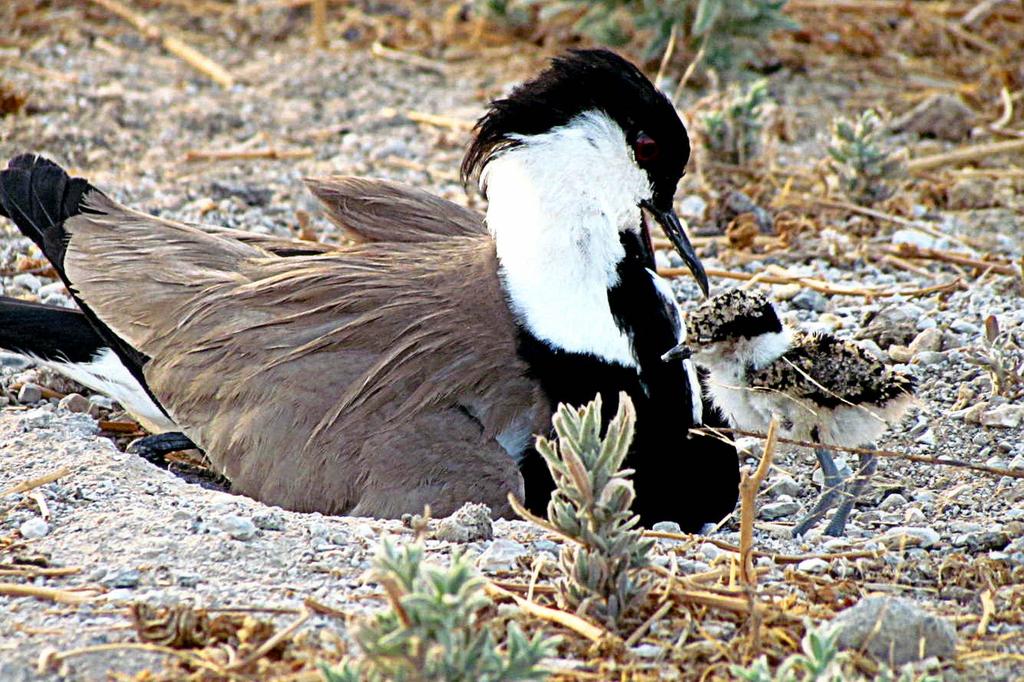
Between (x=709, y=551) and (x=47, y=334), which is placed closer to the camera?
(x=709, y=551)

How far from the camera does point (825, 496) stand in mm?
4348

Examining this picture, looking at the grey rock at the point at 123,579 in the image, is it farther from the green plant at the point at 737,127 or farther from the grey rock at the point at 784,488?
the green plant at the point at 737,127

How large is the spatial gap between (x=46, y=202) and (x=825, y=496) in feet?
9.48

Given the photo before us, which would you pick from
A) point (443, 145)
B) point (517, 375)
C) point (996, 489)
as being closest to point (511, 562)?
point (517, 375)

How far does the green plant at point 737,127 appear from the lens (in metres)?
6.89

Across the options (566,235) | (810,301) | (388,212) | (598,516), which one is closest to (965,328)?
(810,301)

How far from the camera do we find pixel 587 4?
8141 millimetres

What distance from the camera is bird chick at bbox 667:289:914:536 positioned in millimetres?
4266

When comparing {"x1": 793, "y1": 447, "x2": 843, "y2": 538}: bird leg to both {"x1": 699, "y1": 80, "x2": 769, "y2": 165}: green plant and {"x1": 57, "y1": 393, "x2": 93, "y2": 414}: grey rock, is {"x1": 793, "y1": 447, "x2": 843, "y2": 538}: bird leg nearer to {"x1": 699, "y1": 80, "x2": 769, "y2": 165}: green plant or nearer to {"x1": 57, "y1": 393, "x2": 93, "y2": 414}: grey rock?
{"x1": 57, "y1": 393, "x2": 93, "y2": 414}: grey rock

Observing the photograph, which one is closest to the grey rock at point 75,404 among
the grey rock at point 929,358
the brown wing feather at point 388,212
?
the brown wing feather at point 388,212

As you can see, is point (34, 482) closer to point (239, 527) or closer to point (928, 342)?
→ point (239, 527)

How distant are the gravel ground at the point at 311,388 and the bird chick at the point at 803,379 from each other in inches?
5.6

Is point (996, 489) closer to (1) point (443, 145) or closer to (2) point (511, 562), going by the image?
(2) point (511, 562)

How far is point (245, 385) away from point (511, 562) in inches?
49.4
